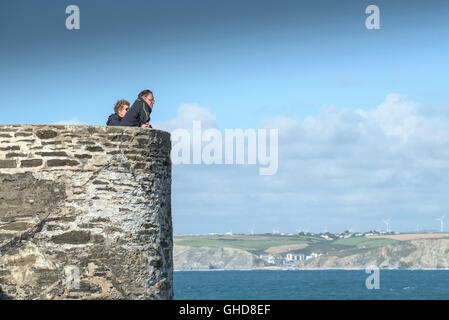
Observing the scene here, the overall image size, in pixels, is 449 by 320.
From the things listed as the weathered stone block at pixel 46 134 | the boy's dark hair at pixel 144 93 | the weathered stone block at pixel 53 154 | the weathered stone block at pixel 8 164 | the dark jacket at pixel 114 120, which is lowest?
the weathered stone block at pixel 8 164

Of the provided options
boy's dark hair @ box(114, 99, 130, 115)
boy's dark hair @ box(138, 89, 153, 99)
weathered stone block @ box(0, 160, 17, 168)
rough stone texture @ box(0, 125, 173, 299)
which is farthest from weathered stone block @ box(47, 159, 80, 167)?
boy's dark hair @ box(138, 89, 153, 99)

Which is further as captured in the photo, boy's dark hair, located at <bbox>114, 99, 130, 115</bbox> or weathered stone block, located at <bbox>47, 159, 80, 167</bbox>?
boy's dark hair, located at <bbox>114, 99, 130, 115</bbox>

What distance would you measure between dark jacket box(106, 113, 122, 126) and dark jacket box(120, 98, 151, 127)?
244 mm

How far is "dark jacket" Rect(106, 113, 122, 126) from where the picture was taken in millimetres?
13298

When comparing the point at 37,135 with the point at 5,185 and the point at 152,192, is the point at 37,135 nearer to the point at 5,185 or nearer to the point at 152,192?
the point at 5,185

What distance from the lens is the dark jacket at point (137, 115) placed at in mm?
13078

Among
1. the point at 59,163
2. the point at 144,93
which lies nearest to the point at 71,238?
the point at 59,163

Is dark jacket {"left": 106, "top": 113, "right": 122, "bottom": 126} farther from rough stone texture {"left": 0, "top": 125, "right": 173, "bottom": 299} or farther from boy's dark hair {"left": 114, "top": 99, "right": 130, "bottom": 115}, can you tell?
rough stone texture {"left": 0, "top": 125, "right": 173, "bottom": 299}

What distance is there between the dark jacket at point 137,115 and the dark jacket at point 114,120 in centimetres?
24

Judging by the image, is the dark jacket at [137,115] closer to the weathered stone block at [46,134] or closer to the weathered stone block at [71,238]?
the weathered stone block at [46,134]

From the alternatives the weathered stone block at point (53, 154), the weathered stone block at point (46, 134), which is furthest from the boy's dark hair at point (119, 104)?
the weathered stone block at point (53, 154)

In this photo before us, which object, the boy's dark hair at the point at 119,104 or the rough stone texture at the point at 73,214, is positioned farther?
the boy's dark hair at the point at 119,104
